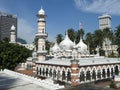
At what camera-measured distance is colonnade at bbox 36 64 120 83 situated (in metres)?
27.6

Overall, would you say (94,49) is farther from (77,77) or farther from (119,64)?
(77,77)

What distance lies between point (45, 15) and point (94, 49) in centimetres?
3899

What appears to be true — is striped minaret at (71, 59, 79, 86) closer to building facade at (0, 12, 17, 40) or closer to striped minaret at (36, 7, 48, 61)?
striped minaret at (36, 7, 48, 61)

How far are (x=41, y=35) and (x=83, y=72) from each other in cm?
1263

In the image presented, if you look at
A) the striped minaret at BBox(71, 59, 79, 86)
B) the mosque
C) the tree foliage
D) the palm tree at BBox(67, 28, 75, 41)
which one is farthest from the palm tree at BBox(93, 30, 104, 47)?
the striped minaret at BBox(71, 59, 79, 86)

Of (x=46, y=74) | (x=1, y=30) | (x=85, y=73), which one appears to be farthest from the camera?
(x=1, y=30)

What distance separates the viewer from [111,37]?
70875mm

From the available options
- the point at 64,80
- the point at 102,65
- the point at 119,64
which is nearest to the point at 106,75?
the point at 102,65

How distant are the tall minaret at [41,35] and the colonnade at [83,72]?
8.73 feet

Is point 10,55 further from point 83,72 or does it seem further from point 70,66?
point 83,72

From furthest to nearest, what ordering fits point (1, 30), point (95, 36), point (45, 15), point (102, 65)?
point (1, 30)
point (95, 36)
point (45, 15)
point (102, 65)

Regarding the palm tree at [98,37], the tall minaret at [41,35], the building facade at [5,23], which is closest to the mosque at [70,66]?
the tall minaret at [41,35]

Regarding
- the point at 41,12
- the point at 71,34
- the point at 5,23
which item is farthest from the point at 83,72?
the point at 5,23

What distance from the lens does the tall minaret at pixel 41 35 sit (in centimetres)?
3656
